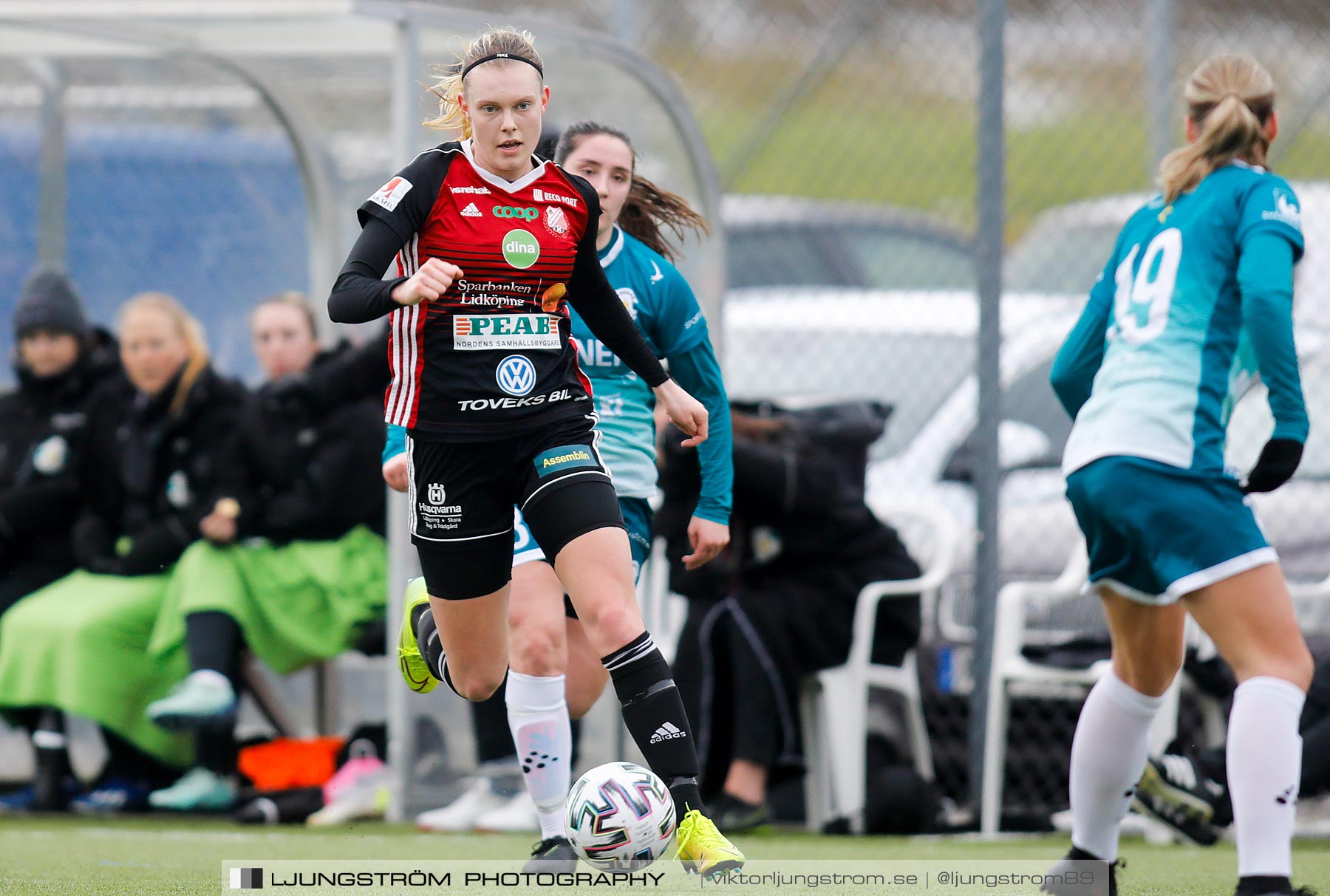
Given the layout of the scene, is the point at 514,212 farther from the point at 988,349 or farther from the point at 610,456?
the point at 988,349

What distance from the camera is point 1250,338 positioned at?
3834mm

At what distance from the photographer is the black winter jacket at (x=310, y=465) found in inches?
277

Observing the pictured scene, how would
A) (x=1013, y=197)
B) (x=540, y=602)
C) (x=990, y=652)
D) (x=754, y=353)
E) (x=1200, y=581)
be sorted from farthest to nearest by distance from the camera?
(x=1013, y=197)
(x=754, y=353)
(x=990, y=652)
(x=540, y=602)
(x=1200, y=581)

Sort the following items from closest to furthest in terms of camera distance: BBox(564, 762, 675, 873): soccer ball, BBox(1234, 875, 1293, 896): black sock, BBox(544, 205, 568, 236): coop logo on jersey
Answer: BBox(1234, 875, 1293, 896): black sock → BBox(564, 762, 675, 873): soccer ball → BBox(544, 205, 568, 236): coop logo on jersey

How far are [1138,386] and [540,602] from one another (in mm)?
1555

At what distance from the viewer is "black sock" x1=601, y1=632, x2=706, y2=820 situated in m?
3.95

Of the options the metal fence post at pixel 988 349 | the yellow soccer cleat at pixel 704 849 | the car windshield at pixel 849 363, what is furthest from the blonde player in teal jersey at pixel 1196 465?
the car windshield at pixel 849 363

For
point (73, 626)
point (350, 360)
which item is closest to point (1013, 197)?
point (350, 360)

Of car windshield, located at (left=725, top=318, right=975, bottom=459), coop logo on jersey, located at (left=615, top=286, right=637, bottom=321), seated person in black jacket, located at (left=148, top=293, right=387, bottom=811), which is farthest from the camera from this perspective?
car windshield, located at (left=725, top=318, right=975, bottom=459)

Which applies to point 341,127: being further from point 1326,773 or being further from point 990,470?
point 1326,773

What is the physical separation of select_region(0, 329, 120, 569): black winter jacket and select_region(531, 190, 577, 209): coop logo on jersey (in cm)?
381

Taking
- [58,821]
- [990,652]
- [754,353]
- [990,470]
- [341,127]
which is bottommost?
[58,821]

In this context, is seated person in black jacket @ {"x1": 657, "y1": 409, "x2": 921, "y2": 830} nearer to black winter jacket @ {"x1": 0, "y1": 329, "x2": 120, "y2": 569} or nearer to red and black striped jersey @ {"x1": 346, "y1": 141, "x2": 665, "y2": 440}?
red and black striped jersey @ {"x1": 346, "y1": 141, "x2": 665, "y2": 440}

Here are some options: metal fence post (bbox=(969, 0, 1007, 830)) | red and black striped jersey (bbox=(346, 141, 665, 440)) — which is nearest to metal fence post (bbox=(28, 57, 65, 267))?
metal fence post (bbox=(969, 0, 1007, 830))
